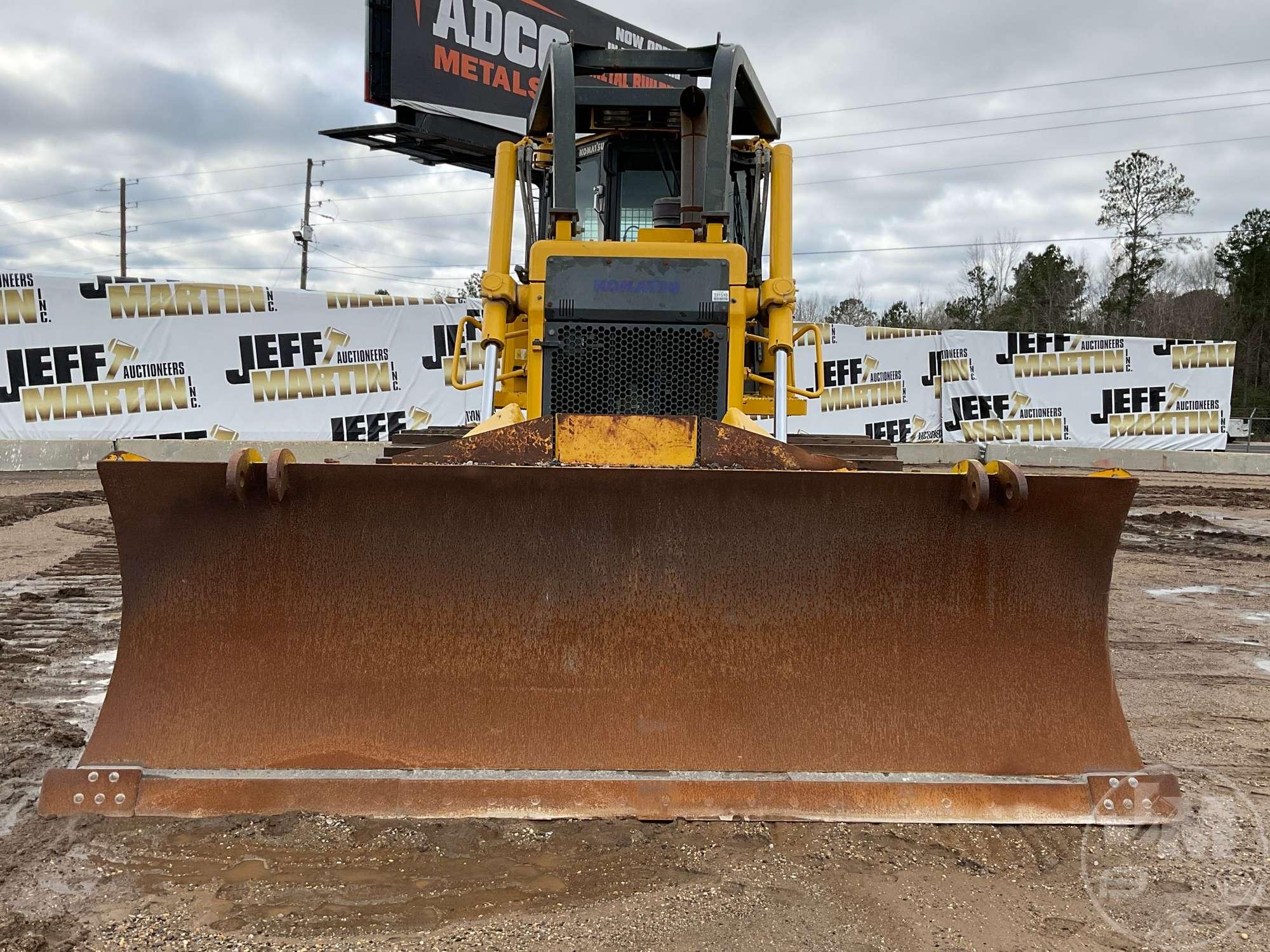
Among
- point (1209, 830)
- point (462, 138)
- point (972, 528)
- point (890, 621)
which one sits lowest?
Answer: point (1209, 830)

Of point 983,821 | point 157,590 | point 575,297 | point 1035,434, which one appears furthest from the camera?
point 1035,434

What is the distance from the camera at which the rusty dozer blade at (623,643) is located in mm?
2564

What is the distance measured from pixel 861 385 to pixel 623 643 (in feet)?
45.3

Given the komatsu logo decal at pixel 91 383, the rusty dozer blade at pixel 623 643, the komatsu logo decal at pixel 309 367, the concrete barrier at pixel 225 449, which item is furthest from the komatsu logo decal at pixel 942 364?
the rusty dozer blade at pixel 623 643

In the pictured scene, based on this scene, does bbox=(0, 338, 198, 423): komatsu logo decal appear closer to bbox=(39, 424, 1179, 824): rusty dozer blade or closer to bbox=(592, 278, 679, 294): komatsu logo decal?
bbox=(592, 278, 679, 294): komatsu logo decal

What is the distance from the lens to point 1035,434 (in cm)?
1616

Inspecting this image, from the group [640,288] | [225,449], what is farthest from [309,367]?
[640,288]

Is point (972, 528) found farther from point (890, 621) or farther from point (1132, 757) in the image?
point (1132, 757)

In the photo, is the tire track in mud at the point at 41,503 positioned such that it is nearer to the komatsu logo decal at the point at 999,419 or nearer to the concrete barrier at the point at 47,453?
the concrete barrier at the point at 47,453

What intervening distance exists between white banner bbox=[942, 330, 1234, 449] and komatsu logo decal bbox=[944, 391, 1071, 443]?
0.03 feet

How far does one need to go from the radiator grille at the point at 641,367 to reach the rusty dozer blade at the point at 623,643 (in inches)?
55.2

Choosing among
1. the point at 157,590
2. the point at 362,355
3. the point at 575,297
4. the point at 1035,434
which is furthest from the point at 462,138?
the point at 157,590

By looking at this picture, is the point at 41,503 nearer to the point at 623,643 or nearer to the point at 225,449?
the point at 225,449

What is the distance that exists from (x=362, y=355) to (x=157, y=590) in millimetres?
11373
